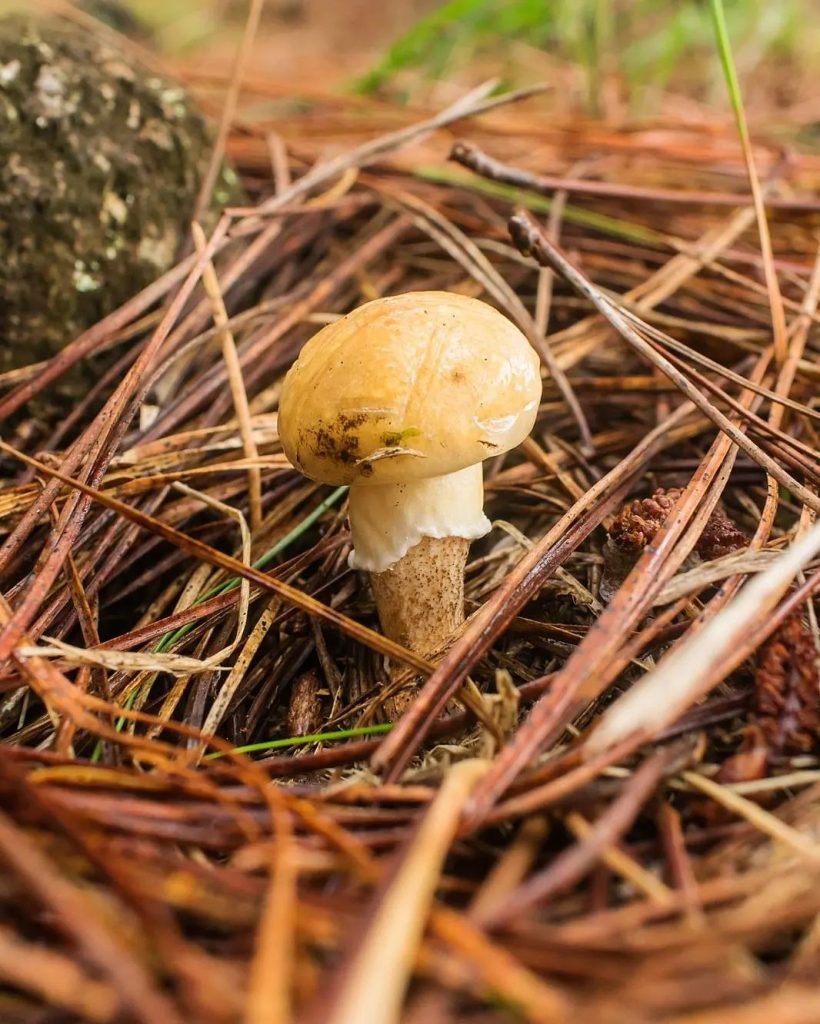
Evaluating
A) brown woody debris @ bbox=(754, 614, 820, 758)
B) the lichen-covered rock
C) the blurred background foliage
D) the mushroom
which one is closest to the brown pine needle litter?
brown woody debris @ bbox=(754, 614, 820, 758)

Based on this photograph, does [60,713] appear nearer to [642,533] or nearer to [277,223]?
[642,533]

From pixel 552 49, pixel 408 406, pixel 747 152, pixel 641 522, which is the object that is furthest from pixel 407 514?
pixel 552 49

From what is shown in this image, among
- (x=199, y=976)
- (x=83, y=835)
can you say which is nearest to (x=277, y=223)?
(x=83, y=835)

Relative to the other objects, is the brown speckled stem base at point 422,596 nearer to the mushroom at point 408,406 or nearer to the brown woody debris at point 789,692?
the mushroom at point 408,406

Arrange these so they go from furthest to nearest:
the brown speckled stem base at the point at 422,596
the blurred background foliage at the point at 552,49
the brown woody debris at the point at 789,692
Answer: the blurred background foliage at the point at 552,49 < the brown speckled stem base at the point at 422,596 < the brown woody debris at the point at 789,692

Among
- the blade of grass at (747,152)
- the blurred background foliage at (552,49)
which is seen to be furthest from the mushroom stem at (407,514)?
the blurred background foliage at (552,49)
